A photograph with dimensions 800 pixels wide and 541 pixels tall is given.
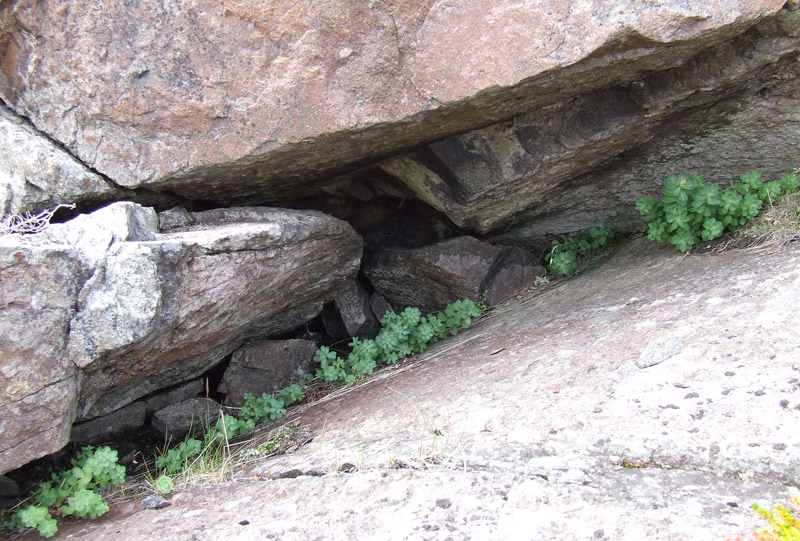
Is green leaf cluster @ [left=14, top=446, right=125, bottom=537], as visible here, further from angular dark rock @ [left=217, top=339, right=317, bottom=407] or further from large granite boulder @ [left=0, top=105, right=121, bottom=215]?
large granite boulder @ [left=0, top=105, right=121, bottom=215]

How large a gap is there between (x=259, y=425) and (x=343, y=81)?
1836 millimetres

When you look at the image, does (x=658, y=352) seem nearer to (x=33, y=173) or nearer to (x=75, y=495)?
(x=75, y=495)

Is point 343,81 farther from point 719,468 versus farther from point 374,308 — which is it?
point 719,468

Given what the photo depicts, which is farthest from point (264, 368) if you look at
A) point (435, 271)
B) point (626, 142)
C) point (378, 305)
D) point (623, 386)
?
point (626, 142)

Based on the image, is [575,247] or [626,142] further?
[575,247]

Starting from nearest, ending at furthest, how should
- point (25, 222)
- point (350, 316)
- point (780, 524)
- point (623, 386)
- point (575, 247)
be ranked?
point (780, 524) → point (623, 386) → point (25, 222) → point (350, 316) → point (575, 247)

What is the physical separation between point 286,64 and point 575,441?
197 centimetres

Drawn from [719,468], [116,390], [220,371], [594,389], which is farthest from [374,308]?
[719,468]

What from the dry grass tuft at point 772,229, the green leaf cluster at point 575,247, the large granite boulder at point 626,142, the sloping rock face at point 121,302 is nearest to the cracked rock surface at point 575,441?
the dry grass tuft at point 772,229

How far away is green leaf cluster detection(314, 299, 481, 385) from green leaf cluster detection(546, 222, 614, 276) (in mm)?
669

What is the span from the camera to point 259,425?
3.35 m

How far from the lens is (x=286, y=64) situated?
278cm

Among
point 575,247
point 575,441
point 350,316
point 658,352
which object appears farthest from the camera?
point 575,247

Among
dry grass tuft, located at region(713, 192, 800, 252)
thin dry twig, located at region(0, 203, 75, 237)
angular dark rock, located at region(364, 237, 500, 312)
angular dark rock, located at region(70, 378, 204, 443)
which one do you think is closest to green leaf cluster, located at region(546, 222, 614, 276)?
angular dark rock, located at region(364, 237, 500, 312)
